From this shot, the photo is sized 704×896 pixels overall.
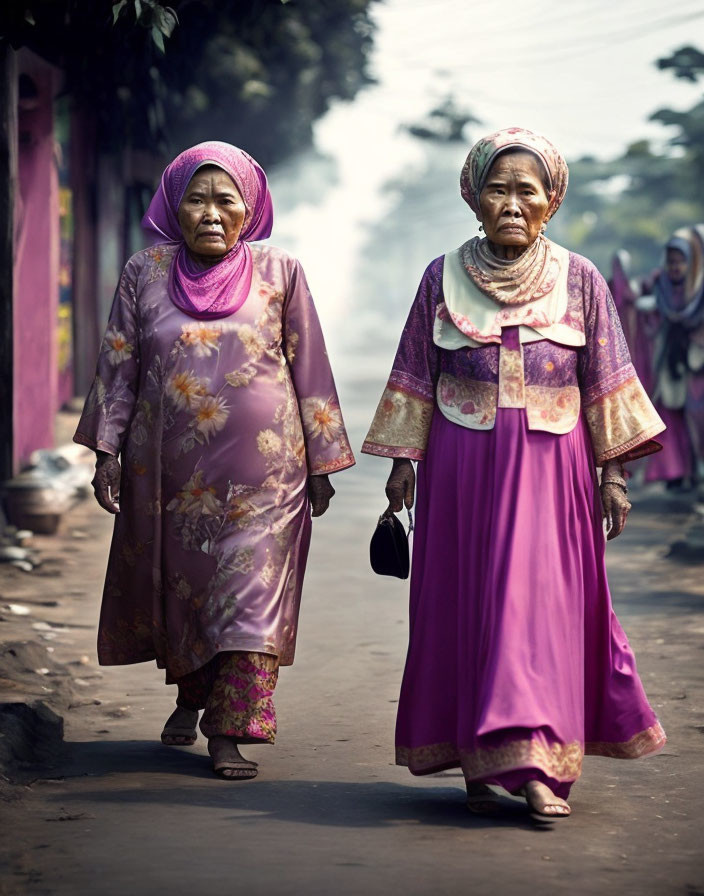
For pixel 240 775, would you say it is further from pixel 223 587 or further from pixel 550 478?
pixel 550 478

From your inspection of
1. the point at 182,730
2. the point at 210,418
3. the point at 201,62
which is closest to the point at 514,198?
the point at 210,418

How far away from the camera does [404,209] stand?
432ft

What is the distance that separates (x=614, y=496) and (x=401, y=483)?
2.15 ft

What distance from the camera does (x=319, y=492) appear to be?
5867mm

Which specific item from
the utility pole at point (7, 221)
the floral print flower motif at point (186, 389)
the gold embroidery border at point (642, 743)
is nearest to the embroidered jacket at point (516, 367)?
the floral print flower motif at point (186, 389)

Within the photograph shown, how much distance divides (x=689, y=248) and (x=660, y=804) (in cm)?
976

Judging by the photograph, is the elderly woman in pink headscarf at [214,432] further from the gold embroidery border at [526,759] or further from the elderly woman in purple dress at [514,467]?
the gold embroidery border at [526,759]

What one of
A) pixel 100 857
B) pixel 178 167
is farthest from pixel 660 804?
pixel 178 167

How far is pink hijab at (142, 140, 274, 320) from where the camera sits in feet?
18.5

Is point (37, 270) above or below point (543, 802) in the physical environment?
above

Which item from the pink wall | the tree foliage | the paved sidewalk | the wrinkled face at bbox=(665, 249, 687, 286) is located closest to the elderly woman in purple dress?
the paved sidewalk

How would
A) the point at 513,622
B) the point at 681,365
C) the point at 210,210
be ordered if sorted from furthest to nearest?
the point at 681,365 → the point at 210,210 → the point at 513,622

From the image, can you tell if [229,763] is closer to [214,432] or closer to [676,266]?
[214,432]

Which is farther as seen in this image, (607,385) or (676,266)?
(676,266)
